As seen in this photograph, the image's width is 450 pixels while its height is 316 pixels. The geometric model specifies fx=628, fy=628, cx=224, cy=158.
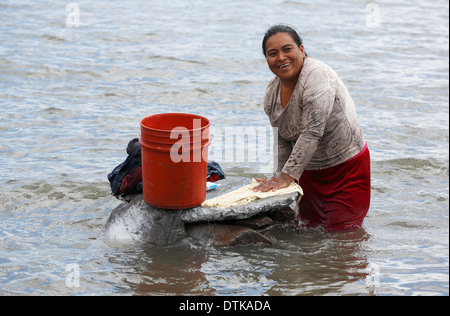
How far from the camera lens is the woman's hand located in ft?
16.5

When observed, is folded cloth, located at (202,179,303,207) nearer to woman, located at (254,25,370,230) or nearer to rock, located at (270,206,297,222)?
woman, located at (254,25,370,230)

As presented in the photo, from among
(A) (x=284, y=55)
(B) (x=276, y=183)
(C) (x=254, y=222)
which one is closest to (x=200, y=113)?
(C) (x=254, y=222)

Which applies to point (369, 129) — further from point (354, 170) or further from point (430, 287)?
point (430, 287)

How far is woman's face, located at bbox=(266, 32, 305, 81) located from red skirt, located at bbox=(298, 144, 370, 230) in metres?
0.89

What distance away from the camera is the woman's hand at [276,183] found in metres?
5.03

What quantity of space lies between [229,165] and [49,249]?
295 centimetres

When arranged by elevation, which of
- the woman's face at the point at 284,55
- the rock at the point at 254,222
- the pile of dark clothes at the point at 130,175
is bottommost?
the rock at the point at 254,222

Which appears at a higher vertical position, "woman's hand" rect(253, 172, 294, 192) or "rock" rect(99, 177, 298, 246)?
"woman's hand" rect(253, 172, 294, 192)

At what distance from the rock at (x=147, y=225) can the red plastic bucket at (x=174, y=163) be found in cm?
16

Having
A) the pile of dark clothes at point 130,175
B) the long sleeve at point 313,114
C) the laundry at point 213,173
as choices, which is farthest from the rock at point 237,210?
the laundry at point 213,173

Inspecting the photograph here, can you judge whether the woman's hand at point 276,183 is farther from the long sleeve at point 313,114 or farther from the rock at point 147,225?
the rock at point 147,225

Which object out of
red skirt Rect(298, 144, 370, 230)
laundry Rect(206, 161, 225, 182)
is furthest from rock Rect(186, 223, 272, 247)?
laundry Rect(206, 161, 225, 182)

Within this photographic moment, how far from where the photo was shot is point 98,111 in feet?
30.9
